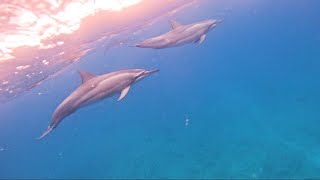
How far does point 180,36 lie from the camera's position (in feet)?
30.1

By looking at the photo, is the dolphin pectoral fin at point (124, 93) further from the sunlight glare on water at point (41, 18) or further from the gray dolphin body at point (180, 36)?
the sunlight glare on water at point (41, 18)

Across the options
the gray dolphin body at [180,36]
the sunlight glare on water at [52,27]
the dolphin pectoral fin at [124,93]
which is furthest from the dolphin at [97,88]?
the sunlight glare on water at [52,27]

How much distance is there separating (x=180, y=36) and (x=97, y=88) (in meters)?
2.89

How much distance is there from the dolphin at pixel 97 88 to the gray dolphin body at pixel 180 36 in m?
1.10

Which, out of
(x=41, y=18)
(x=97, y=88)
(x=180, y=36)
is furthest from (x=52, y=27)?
(x=97, y=88)

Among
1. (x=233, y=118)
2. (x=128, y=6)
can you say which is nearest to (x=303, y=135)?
(x=233, y=118)

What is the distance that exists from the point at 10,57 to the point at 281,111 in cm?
2823

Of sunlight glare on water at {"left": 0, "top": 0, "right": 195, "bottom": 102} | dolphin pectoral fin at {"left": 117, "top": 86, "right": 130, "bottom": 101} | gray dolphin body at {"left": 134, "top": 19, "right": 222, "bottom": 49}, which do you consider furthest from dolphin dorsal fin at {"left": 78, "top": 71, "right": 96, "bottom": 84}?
sunlight glare on water at {"left": 0, "top": 0, "right": 195, "bottom": 102}

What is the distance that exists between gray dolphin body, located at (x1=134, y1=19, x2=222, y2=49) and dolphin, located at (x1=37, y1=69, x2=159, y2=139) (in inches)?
43.2

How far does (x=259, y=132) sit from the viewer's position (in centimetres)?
3081

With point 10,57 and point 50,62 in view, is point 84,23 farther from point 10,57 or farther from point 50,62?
point 50,62

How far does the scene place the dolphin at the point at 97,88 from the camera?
25.2 ft

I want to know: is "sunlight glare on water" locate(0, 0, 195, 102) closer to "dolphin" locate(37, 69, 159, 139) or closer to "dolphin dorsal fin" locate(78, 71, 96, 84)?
"dolphin dorsal fin" locate(78, 71, 96, 84)

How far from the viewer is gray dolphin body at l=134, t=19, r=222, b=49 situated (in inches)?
342
